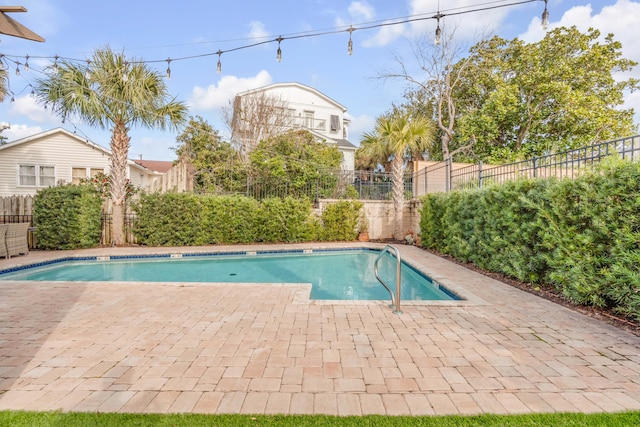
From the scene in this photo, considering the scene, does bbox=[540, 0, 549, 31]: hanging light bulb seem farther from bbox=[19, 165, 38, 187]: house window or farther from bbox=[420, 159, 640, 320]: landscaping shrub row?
bbox=[19, 165, 38, 187]: house window

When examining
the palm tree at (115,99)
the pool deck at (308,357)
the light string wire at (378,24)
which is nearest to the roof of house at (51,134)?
the palm tree at (115,99)

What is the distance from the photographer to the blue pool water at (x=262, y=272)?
6.95 metres

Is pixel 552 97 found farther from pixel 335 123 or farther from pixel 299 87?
pixel 299 87

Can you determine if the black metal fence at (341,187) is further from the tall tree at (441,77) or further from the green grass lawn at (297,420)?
the green grass lawn at (297,420)

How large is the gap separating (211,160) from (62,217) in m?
8.95

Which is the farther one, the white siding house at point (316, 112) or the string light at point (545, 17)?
the white siding house at point (316, 112)

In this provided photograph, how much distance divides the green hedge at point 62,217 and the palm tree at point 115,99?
0.91 meters

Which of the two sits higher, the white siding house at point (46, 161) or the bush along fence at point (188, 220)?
the white siding house at point (46, 161)

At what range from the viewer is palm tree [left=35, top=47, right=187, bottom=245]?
10.0m

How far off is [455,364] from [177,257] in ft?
30.9

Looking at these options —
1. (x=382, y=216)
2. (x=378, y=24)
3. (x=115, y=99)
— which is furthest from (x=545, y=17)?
(x=115, y=99)

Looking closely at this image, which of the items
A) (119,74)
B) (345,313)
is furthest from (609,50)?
(119,74)

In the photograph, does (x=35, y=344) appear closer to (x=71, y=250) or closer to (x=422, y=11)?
(x=422, y=11)

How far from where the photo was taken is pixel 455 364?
9.62ft
